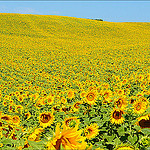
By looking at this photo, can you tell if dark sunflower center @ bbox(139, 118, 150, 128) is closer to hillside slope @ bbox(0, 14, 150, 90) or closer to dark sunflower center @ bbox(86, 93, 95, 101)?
dark sunflower center @ bbox(86, 93, 95, 101)

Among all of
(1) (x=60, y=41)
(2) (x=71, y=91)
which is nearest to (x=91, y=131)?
(2) (x=71, y=91)

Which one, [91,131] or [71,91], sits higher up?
[71,91]

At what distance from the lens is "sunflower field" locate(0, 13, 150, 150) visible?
174 centimetres

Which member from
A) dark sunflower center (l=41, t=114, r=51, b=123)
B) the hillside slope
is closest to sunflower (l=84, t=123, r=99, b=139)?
dark sunflower center (l=41, t=114, r=51, b=123)

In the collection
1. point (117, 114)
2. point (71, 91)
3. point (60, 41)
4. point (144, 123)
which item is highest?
point (60, 41)

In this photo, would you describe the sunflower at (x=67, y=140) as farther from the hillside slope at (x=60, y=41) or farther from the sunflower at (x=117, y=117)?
the hillside slope at (x=60, y=41)

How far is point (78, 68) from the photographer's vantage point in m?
13.6

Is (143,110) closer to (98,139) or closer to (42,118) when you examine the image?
(98,139)

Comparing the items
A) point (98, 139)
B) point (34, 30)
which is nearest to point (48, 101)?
point (98, 139)

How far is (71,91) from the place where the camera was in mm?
4684

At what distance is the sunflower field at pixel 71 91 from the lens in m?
1.74

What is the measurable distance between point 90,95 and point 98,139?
3.46ft

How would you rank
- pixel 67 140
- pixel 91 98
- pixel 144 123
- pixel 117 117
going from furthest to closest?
pixel 91 98
pixel 117 117
pixel 144 123
pixel 67 140

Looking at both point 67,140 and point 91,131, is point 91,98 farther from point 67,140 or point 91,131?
point 67,140
